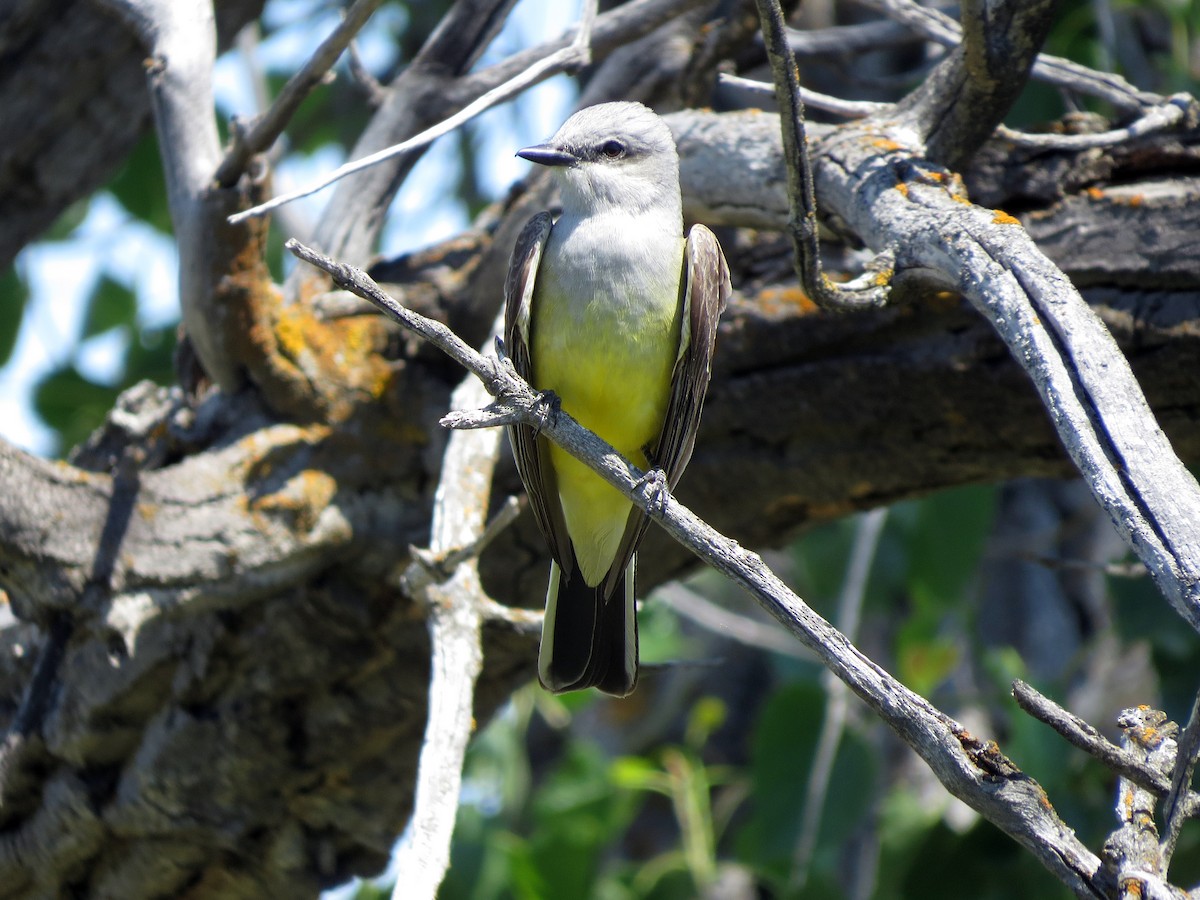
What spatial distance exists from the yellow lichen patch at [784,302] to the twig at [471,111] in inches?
34.9

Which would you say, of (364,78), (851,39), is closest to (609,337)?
(364,78)

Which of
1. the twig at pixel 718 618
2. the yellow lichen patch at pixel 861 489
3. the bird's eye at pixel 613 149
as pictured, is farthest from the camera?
the twig at pixel 718 618

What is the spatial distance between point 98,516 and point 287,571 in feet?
1.92

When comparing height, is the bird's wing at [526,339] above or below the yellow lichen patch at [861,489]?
above

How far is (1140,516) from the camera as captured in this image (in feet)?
6.40

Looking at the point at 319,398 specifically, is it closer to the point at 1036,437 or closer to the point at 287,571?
the point at 287,571

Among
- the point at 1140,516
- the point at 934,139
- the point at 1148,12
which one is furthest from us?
the point at 1148,12

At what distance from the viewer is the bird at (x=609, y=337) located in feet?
10.9

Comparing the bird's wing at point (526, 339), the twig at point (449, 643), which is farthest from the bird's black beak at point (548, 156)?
the twig at point (449, 643)

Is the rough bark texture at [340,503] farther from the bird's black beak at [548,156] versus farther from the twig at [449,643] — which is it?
the twig at [449,643]

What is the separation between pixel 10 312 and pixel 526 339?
10.7 feet

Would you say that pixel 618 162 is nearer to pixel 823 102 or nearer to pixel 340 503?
pixel 823 102

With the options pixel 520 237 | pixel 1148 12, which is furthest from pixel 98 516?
pixel 1148 12

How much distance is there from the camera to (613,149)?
3.73 metres
